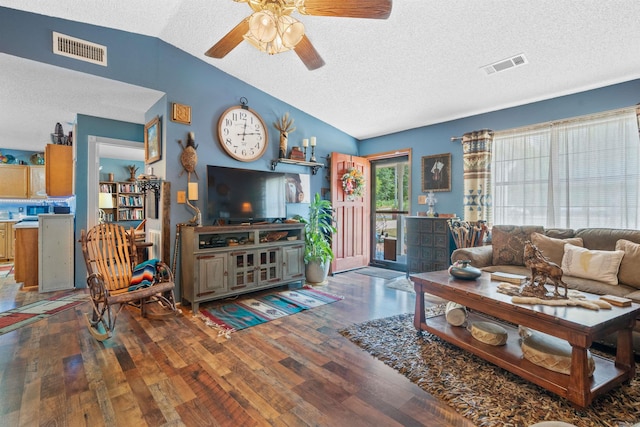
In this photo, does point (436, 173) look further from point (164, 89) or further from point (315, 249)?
point (164, 89)

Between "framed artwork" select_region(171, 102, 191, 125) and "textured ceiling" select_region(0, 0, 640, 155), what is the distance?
1.00ft

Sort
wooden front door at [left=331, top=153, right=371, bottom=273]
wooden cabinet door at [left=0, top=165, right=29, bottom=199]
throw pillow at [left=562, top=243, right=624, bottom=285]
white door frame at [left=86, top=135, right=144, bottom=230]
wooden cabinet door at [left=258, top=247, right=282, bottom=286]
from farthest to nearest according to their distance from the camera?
wooden cabinet door at [left=0, top=165, right=29, bottom=199] → wooden front door at [left=331, top=153, right=371, bottom=273] → white door frame at [left=86, top=135, right=144, bottom=230] → wooden cabinet door at [left=258, top=247, right=282, bottom=286] → throw pillow at [left=562, top=243, right=624, bottom=285]

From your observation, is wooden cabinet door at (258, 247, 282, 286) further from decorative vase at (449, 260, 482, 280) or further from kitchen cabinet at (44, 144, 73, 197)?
kitchen cabinet at (44, 144, 73, 197)

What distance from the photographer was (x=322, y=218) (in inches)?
196

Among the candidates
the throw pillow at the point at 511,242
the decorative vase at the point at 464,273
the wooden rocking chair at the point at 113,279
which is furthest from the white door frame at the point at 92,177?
the throw pillow at the point at 511,242

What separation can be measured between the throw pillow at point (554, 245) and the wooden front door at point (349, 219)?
2.69m

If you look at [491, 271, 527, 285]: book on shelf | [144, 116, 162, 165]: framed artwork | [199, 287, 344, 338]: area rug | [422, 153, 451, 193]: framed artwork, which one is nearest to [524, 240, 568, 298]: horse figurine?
[491, 271, 527, 285]: book on shelf

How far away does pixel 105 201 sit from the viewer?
6.50m

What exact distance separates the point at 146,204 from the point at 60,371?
2.37 m

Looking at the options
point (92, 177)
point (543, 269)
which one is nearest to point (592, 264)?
point (543, 269)

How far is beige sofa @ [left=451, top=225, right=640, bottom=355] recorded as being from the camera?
2539 mm

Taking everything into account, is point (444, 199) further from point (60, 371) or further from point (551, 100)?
point (60, 371)

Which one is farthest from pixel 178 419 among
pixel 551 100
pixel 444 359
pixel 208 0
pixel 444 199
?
pixel 551 100

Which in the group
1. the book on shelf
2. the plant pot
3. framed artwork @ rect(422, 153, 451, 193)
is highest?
framed artwork @ rect(422, 153, 451, 193)
